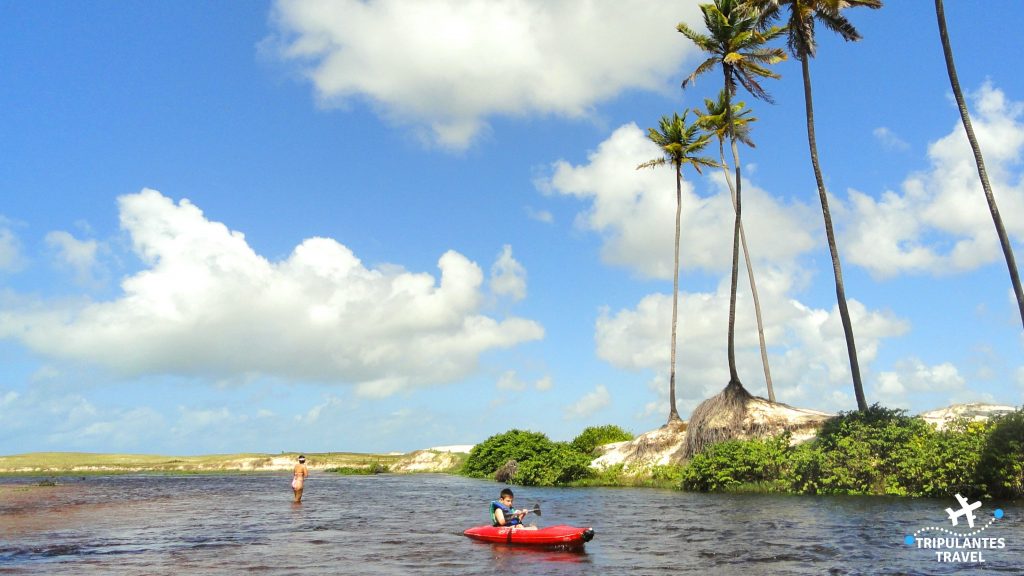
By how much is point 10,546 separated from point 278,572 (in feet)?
36.4

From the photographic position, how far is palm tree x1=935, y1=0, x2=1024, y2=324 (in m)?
29.9

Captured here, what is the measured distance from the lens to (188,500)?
45.0m

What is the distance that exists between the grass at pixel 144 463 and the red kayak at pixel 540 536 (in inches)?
2964

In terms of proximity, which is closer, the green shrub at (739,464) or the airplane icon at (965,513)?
the airplane icon at (965,513)

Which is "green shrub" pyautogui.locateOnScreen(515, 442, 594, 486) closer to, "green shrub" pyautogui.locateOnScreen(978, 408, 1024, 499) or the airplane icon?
"green shrub" pyautogui.locateOnScreen(978, 408, 1024, 499)

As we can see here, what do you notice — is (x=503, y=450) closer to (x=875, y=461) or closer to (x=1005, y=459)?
(x=875, y=461)

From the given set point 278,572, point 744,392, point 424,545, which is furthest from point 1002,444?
point 278,572

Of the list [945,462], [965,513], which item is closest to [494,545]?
[965,513]

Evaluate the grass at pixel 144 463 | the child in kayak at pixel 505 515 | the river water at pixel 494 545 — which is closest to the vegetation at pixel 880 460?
the river water at pixel 494 545

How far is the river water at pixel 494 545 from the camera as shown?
17.8 meters

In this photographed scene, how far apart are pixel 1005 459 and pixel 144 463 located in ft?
442

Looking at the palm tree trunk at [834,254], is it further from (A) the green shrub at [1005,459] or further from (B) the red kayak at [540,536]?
(B) the red kayak at [540,536]

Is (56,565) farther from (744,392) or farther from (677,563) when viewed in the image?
(744,392)

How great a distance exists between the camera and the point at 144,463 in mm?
130875
